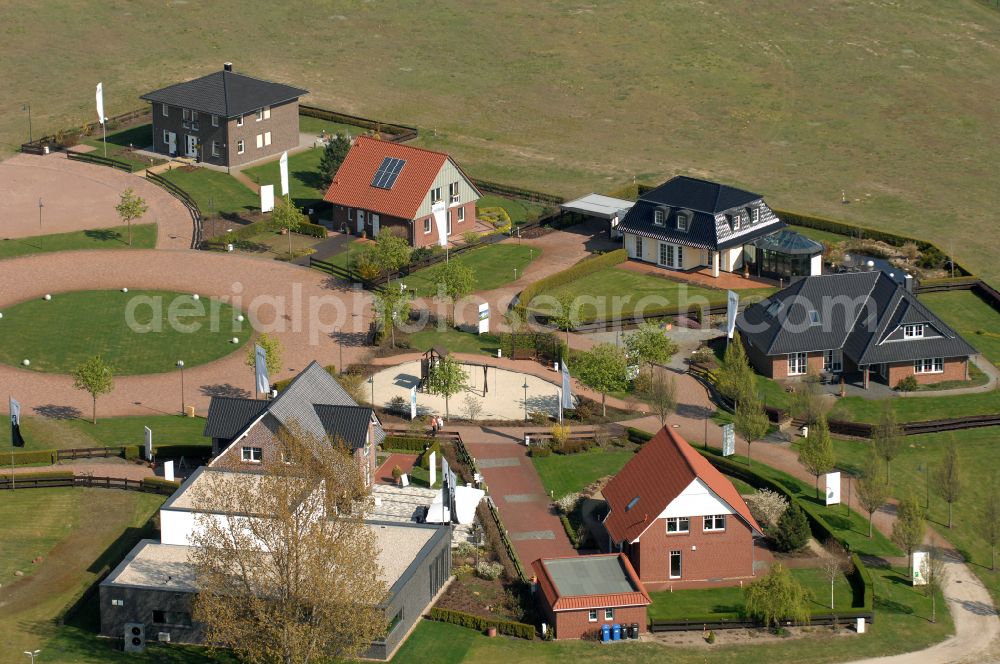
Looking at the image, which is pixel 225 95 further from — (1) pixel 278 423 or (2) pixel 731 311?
(1) pixel 278 423

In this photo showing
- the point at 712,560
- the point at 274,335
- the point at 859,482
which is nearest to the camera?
the point at 712,560

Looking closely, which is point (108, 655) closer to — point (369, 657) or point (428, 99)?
point (369, 657)

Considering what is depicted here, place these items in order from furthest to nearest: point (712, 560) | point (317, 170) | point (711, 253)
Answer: point (317, 170) → point (711, 253) → point (712, 560)

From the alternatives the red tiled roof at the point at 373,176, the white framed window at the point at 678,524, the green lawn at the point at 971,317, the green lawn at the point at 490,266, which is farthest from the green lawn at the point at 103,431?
the green lawn at the point at 971,317

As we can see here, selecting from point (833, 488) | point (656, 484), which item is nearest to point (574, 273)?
point (833, 488)

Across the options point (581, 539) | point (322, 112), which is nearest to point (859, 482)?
point (581, 539)

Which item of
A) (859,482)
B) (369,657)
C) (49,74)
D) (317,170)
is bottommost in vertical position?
(369,657)
